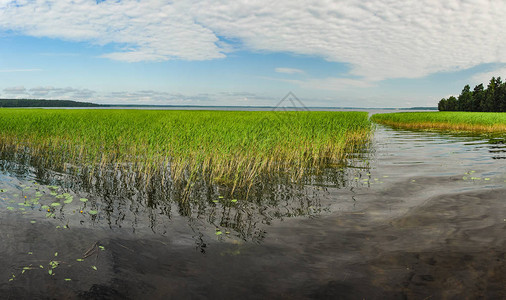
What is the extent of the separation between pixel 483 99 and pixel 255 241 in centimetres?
9666

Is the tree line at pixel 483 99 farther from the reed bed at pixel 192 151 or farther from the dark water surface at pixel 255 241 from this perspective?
the dark water surface at pixel 255 241

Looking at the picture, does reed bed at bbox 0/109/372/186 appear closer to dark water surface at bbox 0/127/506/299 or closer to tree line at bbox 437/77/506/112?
dark water surface at bbox 0/127/506/299

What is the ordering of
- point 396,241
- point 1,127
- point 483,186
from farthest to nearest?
point 1,127 < point 483,186 < point 396,241

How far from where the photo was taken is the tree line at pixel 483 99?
7222cm

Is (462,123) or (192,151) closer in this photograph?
(192,151)

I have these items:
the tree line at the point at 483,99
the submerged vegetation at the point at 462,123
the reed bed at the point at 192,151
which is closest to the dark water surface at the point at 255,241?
the reed bed at the point at 192,151

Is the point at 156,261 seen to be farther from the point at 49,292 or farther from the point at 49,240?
the point at 49,240

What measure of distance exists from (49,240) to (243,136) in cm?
670

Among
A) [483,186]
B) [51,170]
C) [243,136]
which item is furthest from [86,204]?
[483,186]

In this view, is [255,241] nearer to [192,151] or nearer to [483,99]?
[192,151]

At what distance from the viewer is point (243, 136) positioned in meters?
10.9

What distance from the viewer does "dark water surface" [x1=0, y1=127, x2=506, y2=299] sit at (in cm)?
425

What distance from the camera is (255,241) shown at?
18.2 feet

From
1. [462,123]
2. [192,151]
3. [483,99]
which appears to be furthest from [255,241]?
[483,99]
